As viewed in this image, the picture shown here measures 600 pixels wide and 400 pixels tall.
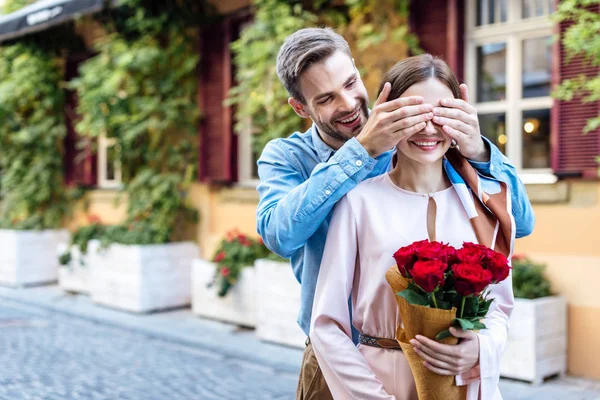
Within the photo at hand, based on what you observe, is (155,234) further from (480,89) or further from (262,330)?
(480,89)

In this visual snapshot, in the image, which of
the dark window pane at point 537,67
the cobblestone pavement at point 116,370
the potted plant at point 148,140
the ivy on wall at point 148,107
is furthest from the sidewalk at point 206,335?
the dark window pane at point 537,67

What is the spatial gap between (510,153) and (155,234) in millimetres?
4694

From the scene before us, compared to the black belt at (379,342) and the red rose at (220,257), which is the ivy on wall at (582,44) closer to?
the red rose at (220,257)

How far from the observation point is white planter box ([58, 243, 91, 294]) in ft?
33.9

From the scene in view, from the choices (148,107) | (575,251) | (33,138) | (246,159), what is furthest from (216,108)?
(575,251)

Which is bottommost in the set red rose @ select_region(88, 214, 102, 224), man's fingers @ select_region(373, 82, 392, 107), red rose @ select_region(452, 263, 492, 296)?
red rose @ select_region(452, 263, 492, 296)

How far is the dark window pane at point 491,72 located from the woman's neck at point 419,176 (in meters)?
5.11

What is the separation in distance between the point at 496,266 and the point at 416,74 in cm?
51

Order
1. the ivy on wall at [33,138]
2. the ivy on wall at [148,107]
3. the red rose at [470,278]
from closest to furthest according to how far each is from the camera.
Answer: the red rose at [470,278] → the ivy on wall at [148,107] → the ivy on wall at [33,138]

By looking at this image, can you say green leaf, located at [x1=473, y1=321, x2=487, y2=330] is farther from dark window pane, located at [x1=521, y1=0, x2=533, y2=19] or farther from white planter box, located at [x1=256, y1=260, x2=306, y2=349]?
dark window pane, located at [x1=521, y1=0, x2=533, y2=19]

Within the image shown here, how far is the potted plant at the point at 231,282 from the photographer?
8.00 metres

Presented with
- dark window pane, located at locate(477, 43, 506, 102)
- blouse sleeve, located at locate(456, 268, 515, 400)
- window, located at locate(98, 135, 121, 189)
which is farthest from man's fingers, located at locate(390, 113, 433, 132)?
window, located at locate(98, 135, 121, 189)

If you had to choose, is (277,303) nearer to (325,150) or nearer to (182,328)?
(182,328)

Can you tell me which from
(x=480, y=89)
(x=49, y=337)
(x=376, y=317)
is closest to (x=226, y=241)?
(x=49, y=337)
